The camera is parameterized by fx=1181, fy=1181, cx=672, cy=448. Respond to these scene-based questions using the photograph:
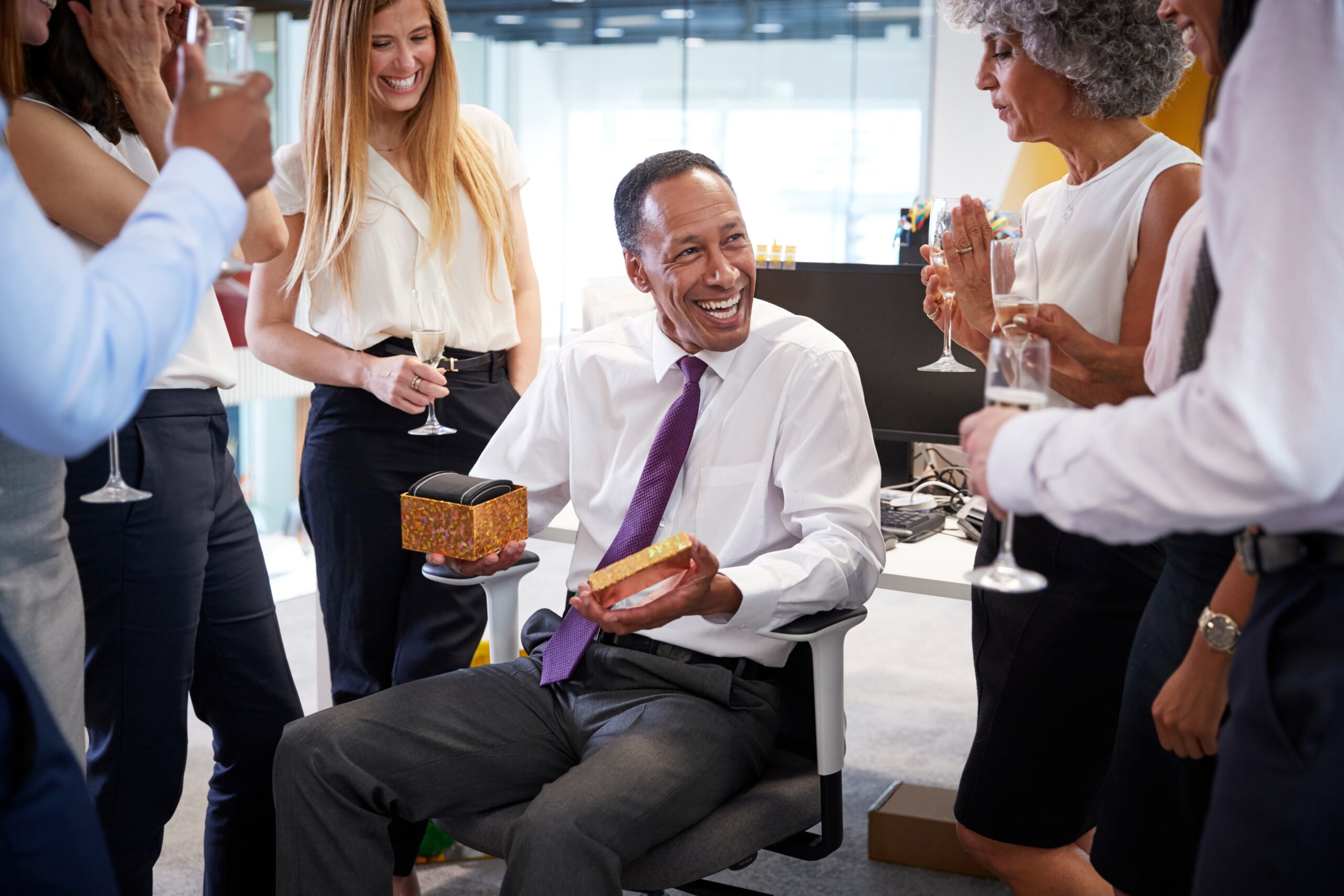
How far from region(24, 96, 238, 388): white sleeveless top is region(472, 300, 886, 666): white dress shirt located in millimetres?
537

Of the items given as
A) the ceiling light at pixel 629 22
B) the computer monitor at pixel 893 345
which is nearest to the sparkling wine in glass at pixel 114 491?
the computer monitor at pixel 893 345

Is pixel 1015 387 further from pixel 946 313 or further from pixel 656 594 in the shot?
pixel 946 313

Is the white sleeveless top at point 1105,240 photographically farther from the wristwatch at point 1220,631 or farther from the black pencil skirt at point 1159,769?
the wristwatch at point 1220,631

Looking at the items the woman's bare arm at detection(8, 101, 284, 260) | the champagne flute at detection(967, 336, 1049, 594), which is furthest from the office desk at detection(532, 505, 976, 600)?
the woman's bare arm at detection(8, 101, 284, 260)

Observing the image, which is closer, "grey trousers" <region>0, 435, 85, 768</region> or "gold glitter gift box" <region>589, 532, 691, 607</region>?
"grey trousers" <region>0, 435, 85, 768</region>

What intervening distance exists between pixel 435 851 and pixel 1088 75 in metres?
2.11

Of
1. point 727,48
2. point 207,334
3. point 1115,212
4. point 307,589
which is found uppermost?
point 727,48

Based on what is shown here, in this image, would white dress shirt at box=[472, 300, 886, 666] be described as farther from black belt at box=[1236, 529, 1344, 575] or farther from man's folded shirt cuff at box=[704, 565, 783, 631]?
black belt at box=[1236, 529, 1344, 575]

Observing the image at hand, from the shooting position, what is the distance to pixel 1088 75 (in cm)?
180

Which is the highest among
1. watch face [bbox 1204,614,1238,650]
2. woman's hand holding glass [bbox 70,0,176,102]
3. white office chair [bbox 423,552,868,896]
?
woman's hand holding glass [bbox 70,0,176,102]

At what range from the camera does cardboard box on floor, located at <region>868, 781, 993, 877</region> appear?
2.69 meters

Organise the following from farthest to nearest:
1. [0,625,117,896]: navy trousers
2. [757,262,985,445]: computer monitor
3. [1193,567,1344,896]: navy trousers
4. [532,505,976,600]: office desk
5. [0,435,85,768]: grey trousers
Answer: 1. [757,262,985,445]: computer monitor
2. [532,505,976,600]: office desk
3. [0,435,85,768]: grey trousers
4. [0,625,117,896]: navy trousers
5. [1193,567,1344,896]: navy trousers

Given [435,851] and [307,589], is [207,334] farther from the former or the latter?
[307,589]

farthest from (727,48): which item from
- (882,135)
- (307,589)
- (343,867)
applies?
(343,867)
